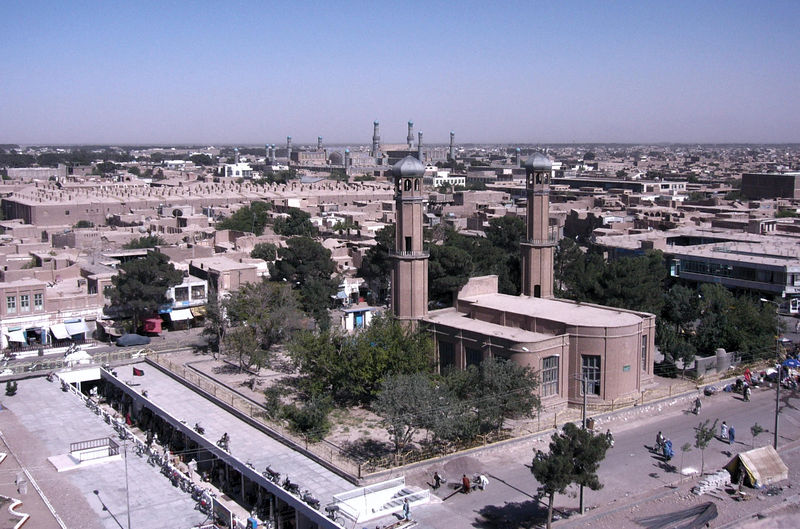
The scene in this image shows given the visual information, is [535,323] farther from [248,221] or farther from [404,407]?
[248,221]

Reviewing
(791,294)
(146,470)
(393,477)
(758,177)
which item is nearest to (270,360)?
(146,470)

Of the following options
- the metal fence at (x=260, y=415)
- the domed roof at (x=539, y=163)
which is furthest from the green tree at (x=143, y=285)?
the domed roof at (x=539, y=163)

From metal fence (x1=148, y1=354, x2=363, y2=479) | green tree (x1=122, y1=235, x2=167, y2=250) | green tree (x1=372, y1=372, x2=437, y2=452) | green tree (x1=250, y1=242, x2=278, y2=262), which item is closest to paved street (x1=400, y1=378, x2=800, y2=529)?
green tree (x1=372, y1=372, x2=437, y2=452)

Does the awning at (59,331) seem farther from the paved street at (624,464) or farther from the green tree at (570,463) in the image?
the green tree at (570,463)

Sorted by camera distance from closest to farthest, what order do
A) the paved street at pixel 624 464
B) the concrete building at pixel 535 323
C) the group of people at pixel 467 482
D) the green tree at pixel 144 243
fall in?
the paved street at pixel 624 464 → the group of people at pixel 467 482 → the concrete building at pixel 535 323 → the green tree at pixel 144 243

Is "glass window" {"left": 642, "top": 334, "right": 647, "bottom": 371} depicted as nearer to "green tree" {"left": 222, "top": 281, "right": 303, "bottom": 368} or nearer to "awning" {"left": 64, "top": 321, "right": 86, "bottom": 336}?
"green tree" {"left": 222, "top": 281, "right": 303, "bottom": 368}

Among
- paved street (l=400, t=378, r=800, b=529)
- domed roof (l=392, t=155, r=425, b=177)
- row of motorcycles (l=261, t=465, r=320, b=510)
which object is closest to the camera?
row of motorcycles (l=261, t=465, r=320, b=510)

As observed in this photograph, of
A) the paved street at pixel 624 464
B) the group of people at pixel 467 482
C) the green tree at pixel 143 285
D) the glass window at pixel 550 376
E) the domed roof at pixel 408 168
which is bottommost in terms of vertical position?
the paved street at pixel 624 464
